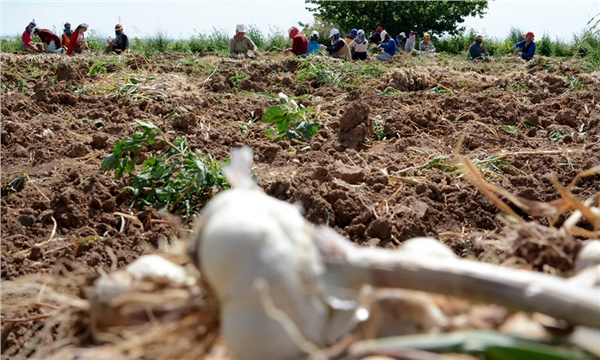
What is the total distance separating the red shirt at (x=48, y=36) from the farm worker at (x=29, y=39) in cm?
29

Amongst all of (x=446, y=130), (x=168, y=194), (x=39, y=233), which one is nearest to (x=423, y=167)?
(x=446, y=130)

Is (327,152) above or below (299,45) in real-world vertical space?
below

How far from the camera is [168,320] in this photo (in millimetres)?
1514

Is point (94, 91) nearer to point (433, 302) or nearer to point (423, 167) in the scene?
point (423, 167)

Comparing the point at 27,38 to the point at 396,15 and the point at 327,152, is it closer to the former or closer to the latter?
the point at 327,152

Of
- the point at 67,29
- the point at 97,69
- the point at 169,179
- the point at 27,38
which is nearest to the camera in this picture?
the point at 169,179

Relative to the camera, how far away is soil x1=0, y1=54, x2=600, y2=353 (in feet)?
12.3

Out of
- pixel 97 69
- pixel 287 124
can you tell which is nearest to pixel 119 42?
pixel 97 69

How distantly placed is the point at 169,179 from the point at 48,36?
569 inches

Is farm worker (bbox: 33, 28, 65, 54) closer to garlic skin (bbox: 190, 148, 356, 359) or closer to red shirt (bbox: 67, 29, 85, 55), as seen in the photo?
red shirt (bbox: 67, 29, 85, 55)

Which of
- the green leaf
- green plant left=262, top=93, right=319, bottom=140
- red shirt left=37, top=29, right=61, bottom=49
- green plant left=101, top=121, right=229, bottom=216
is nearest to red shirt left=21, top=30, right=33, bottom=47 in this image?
red shirt left=37, top=29, right=61, bottom=49

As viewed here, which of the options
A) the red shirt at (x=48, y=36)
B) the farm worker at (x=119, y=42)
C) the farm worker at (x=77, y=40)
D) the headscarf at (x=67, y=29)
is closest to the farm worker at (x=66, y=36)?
the headscarf at (x=67, y=29)

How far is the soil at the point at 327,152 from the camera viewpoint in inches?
148

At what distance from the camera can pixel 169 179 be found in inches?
179
